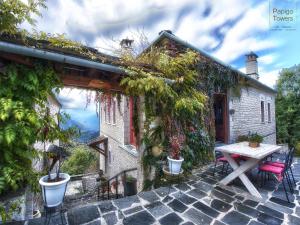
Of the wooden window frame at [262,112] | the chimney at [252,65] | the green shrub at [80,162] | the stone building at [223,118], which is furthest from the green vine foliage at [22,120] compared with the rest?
the green shrub at [80,162]

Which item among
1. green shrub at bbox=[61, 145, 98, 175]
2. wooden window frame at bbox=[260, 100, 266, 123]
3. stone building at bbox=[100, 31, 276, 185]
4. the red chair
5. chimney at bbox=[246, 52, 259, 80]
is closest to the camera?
the red chair

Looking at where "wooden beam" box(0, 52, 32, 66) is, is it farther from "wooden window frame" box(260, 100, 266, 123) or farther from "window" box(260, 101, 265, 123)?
"window" box(260, 101, 265, 123)

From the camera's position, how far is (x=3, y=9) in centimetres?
214

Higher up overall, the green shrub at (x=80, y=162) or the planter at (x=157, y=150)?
the planter at (x=157, y=150)

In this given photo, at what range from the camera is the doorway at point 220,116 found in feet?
24.0

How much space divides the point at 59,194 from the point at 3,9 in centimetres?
231

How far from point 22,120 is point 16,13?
1368 mm

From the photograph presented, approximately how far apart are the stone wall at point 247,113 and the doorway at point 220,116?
0.65 ft

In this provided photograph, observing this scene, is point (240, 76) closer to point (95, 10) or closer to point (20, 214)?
point (95, 10)

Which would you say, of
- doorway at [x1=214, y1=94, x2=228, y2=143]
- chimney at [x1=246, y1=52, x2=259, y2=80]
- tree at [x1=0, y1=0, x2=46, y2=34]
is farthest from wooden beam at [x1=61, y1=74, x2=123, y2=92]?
chimney at [x1=246, y1=52, x2=259, y2=80]

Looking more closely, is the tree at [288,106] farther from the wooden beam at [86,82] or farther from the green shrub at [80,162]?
the green shrub at [80,162]

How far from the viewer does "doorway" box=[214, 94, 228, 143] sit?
7.31 m

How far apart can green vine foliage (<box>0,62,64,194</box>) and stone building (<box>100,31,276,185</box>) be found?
9.92ft

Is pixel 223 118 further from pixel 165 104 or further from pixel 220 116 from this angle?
pixel 165 104
